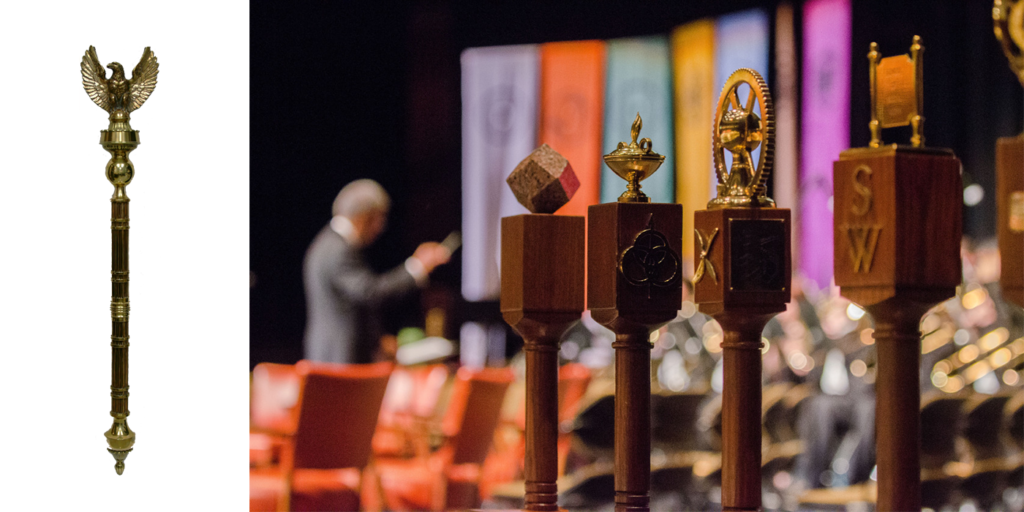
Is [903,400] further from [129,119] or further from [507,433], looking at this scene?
[507,433]

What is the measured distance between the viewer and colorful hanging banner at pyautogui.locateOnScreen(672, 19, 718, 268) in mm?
7758

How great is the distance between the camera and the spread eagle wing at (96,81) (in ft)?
9.32

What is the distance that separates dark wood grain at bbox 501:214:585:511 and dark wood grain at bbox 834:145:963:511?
494mm

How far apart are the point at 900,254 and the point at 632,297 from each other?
0.44m

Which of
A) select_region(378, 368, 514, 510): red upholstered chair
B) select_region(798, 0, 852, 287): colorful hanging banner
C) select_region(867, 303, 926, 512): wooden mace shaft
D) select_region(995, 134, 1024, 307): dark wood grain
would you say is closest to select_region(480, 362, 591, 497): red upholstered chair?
select_region(378, 368, 514, 510): red upholstered chair

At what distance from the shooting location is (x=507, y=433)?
18.5 ft

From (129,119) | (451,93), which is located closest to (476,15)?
(451,93)

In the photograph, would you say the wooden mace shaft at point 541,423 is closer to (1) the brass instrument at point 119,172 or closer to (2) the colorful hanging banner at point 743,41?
(1) the brass instrument at point 119,172

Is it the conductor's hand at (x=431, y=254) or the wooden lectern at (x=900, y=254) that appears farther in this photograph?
the conductor's hand at (x=431, y=254)

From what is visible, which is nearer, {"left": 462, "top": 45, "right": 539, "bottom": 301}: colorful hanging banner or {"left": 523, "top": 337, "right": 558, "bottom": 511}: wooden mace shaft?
{"left": 523, "top": 337, "right": 558, "bottom": 511}: wooden mace shaft

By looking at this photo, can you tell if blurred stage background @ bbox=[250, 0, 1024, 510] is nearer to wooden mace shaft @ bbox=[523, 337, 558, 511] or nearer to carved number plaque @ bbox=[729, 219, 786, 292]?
wooden mace shaft @ bbox=[523, 337, 558, 511]

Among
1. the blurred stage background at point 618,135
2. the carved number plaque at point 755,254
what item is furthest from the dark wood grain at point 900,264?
the blurred stage background at point 618,135

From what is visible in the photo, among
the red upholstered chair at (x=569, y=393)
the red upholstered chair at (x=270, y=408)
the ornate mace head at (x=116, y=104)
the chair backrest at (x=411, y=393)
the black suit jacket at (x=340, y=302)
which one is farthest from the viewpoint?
the chair backrest at (x=411, y=393)

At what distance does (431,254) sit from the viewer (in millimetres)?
Answer: 6762
